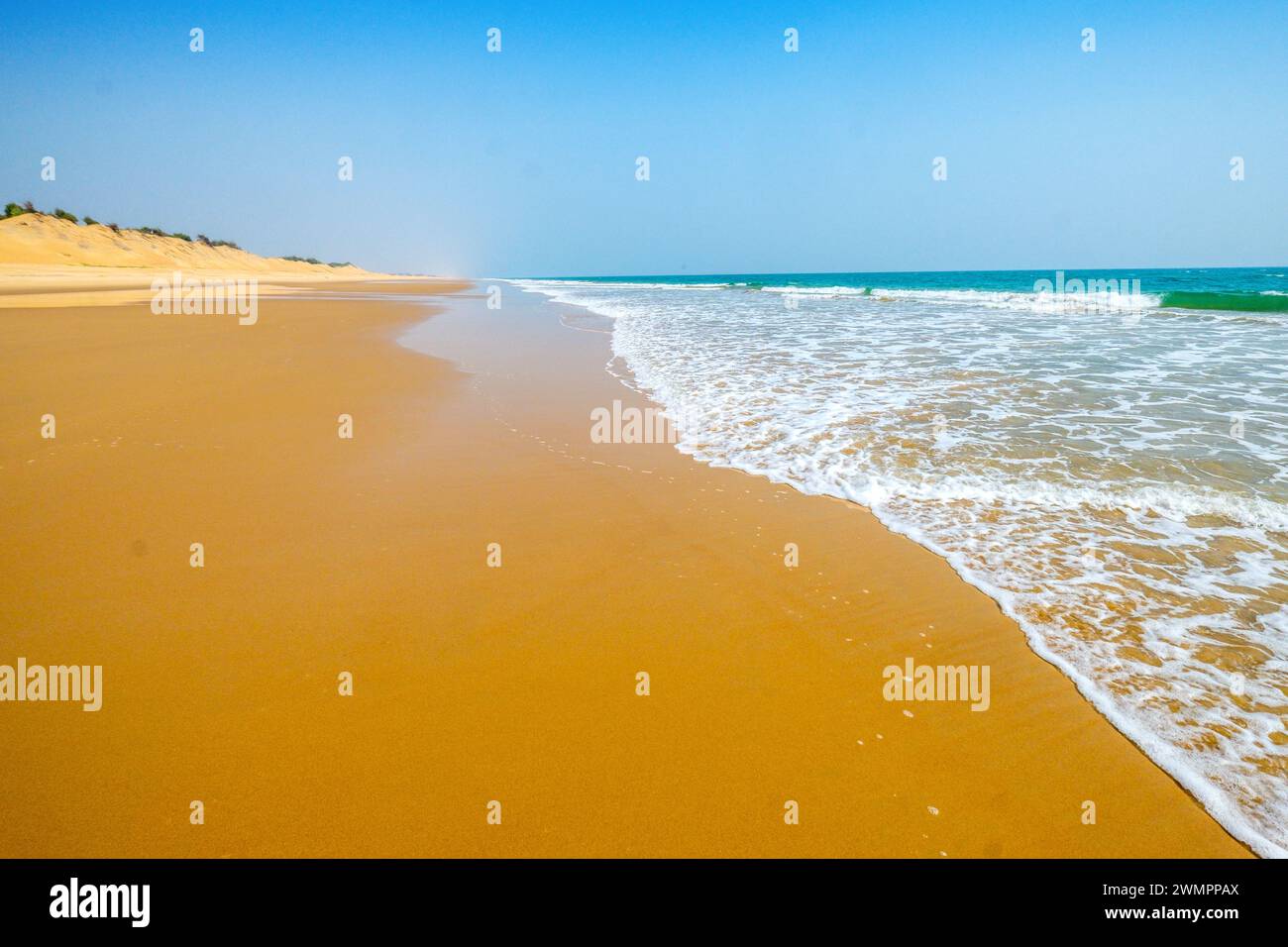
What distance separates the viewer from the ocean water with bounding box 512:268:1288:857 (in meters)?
2.46

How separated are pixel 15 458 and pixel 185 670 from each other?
4.24 meters

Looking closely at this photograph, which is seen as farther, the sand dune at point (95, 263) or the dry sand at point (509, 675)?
the sand dune at point (95, 263)

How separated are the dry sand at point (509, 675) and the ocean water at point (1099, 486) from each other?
0.95 ft

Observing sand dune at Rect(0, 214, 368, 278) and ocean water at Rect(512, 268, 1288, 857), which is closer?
ocean water at Rect(512, 268, 1288, 857)

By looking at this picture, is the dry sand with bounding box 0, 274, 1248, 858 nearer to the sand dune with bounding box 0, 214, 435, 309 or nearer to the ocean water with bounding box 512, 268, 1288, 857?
the ocean water with bounding box 512, 268, 1288, 857

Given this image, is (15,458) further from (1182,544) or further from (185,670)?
(1182,544)

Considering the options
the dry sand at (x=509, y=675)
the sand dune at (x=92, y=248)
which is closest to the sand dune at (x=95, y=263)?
the sand dune at (x=92, y=248)

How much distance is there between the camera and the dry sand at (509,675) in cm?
192

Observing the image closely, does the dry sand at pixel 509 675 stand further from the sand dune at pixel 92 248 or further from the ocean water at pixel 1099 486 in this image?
the sand dune at pixel 92 248

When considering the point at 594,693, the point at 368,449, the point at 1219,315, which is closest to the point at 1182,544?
the point at 594,693

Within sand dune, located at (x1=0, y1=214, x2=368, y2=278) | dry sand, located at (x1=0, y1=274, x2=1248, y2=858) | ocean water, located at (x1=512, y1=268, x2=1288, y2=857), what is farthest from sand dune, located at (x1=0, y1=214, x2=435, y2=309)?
ocean water, located at (x1=512, y1=268, x2=1288, y2=857)

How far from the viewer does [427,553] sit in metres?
3.64

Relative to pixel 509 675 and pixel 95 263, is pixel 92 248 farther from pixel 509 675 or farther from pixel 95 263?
pixel 509 675

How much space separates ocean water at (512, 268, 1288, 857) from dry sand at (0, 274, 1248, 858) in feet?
0.95
